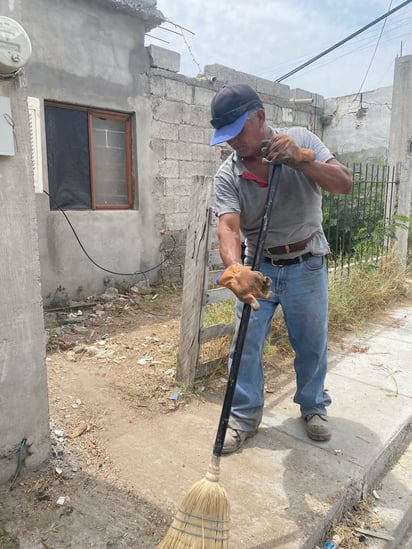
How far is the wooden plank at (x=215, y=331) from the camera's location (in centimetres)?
327

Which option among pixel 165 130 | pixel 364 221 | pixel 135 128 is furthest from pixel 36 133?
pixel 364 221

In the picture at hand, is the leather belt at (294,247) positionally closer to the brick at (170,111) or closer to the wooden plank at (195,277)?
the wooden plank at (195,277)

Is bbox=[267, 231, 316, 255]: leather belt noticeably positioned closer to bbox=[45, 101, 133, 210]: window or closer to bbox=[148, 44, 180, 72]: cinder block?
bbox=[45, 101, 133, 210]: window

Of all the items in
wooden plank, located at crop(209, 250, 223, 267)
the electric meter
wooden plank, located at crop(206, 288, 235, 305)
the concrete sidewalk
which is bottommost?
the concrete sidewalk

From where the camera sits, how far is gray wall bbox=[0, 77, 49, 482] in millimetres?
1984

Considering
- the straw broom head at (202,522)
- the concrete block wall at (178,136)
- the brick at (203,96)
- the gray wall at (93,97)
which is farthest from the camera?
the brick at (203,96)

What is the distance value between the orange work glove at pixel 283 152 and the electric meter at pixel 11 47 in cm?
113

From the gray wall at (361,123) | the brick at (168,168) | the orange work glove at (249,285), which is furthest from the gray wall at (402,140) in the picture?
the orange work glove at (249,285)

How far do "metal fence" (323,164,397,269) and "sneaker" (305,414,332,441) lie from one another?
11.9 feet

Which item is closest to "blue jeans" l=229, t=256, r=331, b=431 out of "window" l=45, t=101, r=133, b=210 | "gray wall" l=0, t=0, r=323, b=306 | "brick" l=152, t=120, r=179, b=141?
"gray wall" l=0, t=0, r=323, b=306

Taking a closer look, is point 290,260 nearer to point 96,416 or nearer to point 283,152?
point 283,152

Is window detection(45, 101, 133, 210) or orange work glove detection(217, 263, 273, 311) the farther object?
window detection(45, 101, 133, 210)

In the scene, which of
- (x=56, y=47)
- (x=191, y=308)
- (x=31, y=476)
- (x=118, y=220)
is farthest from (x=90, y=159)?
(x=31, y=476)

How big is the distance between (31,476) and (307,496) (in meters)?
1.38
